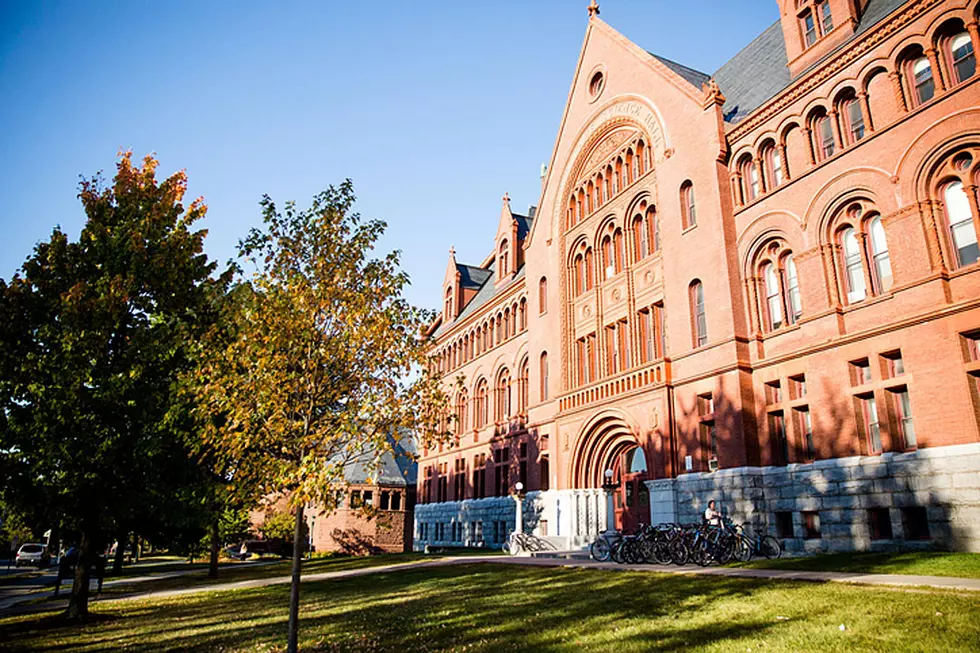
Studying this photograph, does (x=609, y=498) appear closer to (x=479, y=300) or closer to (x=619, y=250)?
(x=619, y=250)

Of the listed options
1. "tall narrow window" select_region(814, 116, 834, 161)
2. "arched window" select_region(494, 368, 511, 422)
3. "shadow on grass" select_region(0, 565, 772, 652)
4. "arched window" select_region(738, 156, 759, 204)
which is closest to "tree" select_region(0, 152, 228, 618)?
"shadow on grass" select_region(0, 565, 772, 652)

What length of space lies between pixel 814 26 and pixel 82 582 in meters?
28.9

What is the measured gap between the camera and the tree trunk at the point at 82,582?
1667cm

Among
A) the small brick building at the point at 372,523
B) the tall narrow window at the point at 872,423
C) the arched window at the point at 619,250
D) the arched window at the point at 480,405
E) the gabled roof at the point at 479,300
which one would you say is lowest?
the small brick building at the point at 372,523

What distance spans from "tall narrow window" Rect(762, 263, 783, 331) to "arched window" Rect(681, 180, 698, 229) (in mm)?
3615

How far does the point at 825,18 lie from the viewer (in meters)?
21.7

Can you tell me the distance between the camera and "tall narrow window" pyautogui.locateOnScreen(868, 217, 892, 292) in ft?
58.3

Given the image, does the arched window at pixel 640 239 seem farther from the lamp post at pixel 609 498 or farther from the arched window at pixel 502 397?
the arched window at pixel 502 397

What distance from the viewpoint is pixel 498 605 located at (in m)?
12.7

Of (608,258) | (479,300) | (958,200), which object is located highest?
(479,300)

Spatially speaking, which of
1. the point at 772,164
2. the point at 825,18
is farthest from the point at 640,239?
the point at 825,18

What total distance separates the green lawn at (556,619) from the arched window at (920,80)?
45.3ft

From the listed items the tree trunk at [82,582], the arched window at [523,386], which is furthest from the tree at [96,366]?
the arched window at [523,386]

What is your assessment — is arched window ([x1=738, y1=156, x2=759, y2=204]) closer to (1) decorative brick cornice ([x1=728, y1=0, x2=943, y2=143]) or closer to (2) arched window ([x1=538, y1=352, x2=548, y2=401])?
(1) decorative brick cornice ([x1=728, y1=0, x2=943, y2=143])
